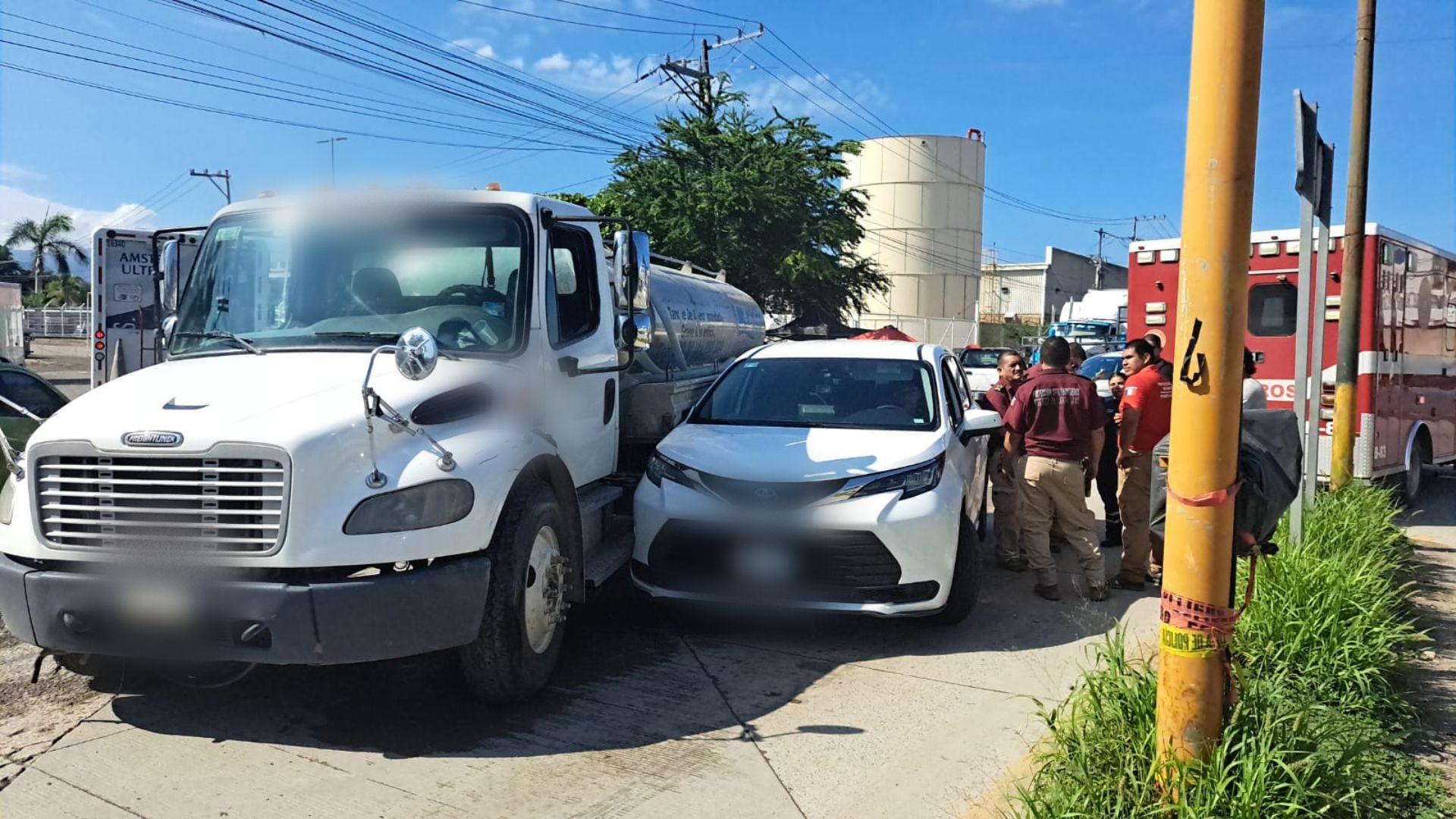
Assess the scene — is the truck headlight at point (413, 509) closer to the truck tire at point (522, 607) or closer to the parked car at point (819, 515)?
the truck tire at point (522, 607)

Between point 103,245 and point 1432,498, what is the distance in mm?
16225

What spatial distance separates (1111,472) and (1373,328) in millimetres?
3335

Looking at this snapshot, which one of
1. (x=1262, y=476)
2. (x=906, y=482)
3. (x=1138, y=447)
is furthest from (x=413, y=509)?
(x=1138, y=447)

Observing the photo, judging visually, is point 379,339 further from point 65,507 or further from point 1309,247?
point 1309,247

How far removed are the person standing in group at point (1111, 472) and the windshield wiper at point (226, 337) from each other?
6206 mm

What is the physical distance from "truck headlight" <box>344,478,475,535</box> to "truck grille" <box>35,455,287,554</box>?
0.30m

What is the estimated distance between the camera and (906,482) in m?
5.86

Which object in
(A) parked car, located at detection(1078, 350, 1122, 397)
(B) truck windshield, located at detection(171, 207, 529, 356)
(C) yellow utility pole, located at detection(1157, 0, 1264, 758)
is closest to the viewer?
(C) yellow utility pole, located at detection(1157, 0, 1264, 758)

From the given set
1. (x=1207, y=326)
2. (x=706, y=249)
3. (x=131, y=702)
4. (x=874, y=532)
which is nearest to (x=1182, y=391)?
(x=1207, y=326)

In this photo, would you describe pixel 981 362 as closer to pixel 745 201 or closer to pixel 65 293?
pixel 745 201

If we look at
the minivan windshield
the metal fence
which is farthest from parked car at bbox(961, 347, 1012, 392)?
the metal fence

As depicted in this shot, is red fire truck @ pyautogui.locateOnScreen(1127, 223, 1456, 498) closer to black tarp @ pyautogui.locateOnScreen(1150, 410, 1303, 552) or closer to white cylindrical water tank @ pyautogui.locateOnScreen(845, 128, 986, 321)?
black tarp @ pyautogui.locateOnScreen(1150, 410, 1303, 552)

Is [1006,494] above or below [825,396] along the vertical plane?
below

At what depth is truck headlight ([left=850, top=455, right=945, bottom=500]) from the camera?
5801 mm
